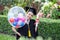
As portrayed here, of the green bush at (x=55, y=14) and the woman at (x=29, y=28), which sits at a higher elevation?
the woman at (x=29, y=28)

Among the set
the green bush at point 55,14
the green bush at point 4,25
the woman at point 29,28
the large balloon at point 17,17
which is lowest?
the green bush at point 4,25

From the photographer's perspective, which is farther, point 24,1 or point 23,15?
point 24,1

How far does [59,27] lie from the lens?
816cm

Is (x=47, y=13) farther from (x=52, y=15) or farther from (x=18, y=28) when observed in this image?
(x=18, y=28)

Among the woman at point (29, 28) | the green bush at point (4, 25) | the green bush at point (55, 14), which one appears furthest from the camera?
the green bush at point (55, 14)

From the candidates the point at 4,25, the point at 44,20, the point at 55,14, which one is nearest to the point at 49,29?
the point at 44,20

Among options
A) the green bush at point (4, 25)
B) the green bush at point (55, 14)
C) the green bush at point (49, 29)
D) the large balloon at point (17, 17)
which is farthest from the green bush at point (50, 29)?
the large balloon at point (17, 17)

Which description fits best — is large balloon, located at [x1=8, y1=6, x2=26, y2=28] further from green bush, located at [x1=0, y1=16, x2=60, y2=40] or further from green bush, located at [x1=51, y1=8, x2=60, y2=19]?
green bush, located at [x1=51, y1=8, x2=60, y2=19]

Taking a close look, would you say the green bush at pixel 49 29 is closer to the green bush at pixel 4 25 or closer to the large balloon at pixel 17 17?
the green bush at pixel 4 25

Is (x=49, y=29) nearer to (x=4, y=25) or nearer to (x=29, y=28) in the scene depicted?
(x=4, y=25)

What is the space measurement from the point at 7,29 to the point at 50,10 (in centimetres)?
167

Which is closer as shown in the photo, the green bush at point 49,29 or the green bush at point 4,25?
the green bush at point 49,29

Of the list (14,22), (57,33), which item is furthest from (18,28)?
(57,33)

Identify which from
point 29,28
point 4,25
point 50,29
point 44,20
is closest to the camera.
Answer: point 29,28
